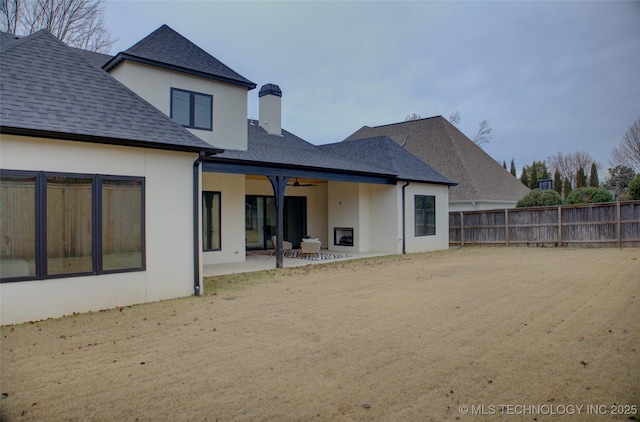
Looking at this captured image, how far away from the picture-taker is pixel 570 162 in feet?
160

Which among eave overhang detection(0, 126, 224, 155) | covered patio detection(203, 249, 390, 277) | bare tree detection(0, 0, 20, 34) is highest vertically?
bare tree detection(0, 0, 20, 34)

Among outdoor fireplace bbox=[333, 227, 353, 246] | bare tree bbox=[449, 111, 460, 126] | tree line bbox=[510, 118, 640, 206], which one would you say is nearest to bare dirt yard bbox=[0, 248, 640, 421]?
outdoor fireplace bbox=[333, 227, 353, 246]

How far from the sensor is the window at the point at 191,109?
1123cm

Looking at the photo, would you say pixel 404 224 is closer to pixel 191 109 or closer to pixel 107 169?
pixel 191 109

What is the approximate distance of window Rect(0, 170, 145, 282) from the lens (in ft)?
19.8

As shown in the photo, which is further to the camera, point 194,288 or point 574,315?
point 194,288

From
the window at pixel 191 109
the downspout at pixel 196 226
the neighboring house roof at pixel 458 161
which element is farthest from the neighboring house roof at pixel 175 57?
the neighboring house roof at pixel 458 161

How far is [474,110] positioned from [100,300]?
37.0 m

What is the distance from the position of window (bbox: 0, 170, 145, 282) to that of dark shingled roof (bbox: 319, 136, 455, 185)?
34.8ft

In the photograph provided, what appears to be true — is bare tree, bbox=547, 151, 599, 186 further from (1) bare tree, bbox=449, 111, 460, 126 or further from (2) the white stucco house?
(2) the white stucco house

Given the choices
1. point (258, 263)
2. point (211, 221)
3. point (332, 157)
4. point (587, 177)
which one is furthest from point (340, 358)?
point (587, 177)

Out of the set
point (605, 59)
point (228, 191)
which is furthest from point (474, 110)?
point (605, 59)

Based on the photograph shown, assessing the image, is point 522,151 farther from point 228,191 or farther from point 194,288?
point 194,288

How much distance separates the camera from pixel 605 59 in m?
3.96
